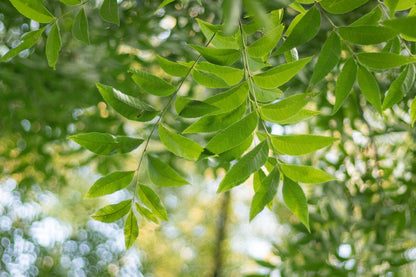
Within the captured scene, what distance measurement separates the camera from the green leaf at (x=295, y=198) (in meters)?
0.39

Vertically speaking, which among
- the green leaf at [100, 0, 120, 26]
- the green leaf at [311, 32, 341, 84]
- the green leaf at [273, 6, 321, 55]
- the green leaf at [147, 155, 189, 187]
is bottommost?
the green leaf at [147, 155, 189, 187]

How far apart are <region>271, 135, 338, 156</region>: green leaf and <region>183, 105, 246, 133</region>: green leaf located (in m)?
0.05

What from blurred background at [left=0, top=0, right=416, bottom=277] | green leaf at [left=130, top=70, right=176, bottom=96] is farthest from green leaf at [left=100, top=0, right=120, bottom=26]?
blurred background at [left=0, top=0, right=416, bottom=277]

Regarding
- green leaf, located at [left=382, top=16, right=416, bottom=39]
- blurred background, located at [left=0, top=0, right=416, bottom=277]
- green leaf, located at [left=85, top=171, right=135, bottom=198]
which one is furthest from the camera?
blurred background, located at [left=0, top=0, right=416, bottom=277]

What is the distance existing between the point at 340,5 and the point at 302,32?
47 millimetres

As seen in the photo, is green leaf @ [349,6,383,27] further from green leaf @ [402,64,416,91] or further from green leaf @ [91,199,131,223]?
green leaf @ [91,199,131,223]

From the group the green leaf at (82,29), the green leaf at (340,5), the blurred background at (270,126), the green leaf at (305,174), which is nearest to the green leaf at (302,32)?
the green leaf at (340,5)

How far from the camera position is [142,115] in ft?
1.33

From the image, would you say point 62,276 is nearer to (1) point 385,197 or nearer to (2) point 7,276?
(2) point 7,276

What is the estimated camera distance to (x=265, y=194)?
0.39 metres

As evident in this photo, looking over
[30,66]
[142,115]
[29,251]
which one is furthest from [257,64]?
[29,251]

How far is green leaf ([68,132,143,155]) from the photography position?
0.39 meters

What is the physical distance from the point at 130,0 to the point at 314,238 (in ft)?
3.06

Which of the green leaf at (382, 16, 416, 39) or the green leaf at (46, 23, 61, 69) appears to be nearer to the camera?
the green leaf at (382, 16, 416, 39)
